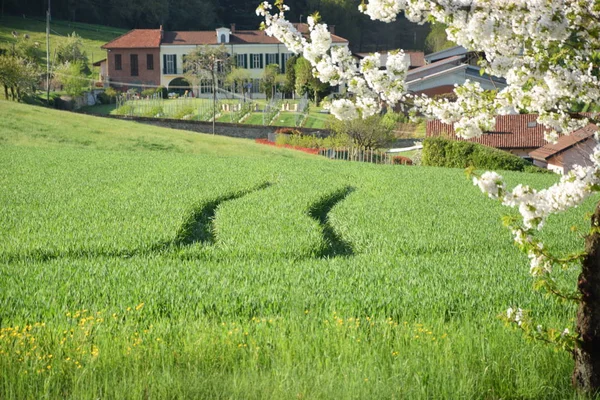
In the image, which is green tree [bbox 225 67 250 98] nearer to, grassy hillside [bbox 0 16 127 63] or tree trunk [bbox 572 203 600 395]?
grassy hillside [bbox 0 16 127 63]

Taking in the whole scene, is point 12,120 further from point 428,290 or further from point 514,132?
point 428,290

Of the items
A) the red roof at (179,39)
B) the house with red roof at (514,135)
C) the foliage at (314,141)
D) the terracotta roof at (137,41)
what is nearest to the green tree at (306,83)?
the red roof at (179,39)

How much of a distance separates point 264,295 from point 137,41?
86.9 meters

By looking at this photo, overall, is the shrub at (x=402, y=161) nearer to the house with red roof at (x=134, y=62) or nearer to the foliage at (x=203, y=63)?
the foliage at (x=203, y=63)

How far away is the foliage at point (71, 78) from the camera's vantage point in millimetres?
69556

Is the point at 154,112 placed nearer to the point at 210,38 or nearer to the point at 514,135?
the point at 514,135

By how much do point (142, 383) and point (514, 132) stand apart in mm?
45059

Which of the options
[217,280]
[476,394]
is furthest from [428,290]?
[476,394]

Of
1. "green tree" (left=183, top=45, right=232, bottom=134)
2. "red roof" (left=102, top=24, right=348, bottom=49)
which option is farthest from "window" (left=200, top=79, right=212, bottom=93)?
"red roof" (left=102, top=24, right=348, bottom=49)

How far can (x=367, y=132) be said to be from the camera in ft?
164

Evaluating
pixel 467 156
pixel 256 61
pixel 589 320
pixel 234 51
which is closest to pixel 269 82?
pixel 256 61

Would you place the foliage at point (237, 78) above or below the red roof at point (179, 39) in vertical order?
below

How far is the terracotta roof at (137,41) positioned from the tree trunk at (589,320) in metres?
88.6

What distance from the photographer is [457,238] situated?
13266 mm
